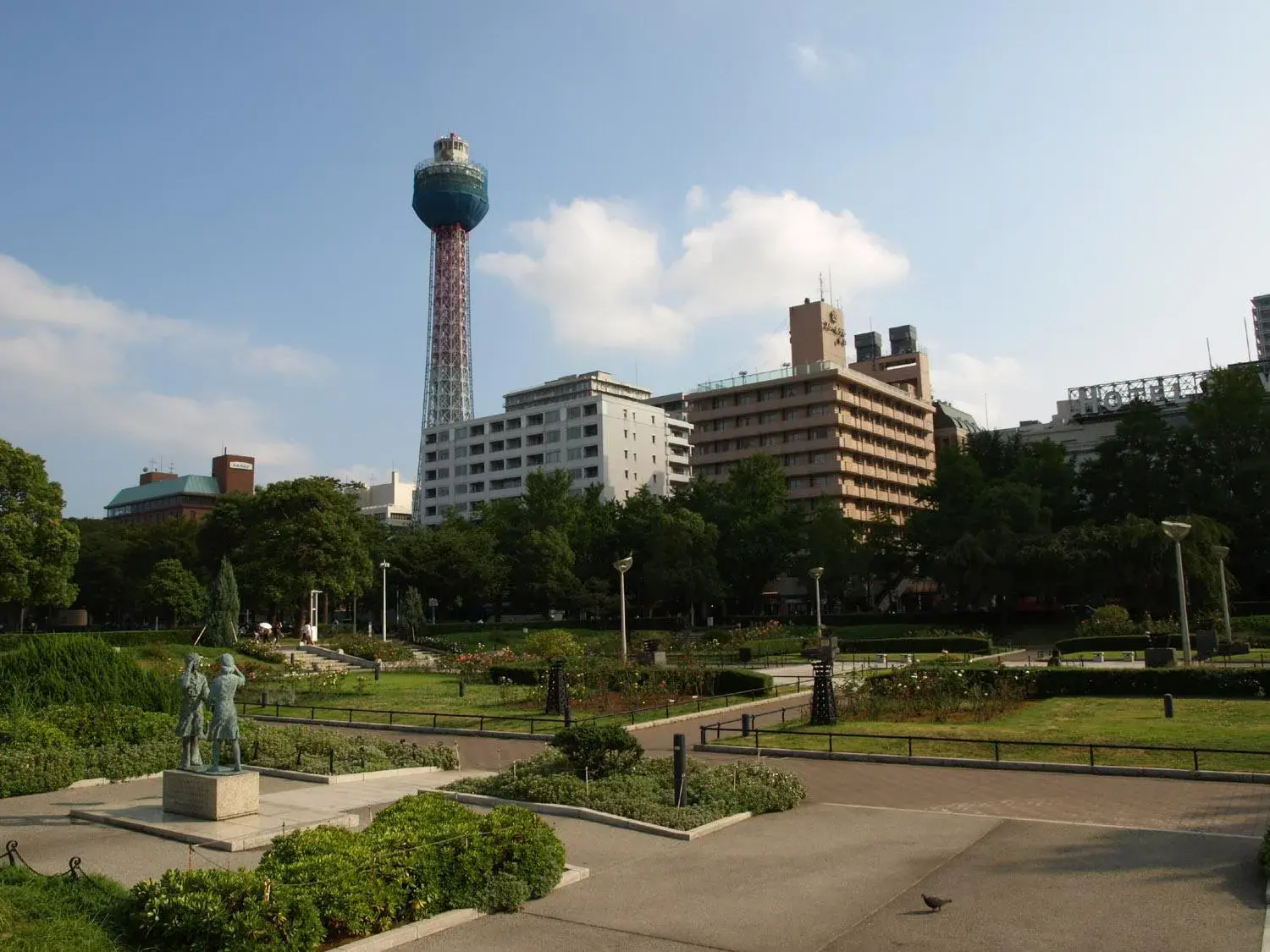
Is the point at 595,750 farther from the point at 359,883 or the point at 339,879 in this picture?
the point at 339,879

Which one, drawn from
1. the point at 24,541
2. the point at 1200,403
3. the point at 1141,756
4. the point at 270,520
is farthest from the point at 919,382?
the point at 1141,756

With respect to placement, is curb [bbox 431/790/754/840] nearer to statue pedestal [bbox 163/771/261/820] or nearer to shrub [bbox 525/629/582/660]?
statue pedestal [bbox 163/771/261/820]

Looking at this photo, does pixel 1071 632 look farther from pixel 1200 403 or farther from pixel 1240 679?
pixel 1240 679

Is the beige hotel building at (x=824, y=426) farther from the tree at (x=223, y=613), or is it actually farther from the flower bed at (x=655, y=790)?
the flower bed at (x=655, y=790)

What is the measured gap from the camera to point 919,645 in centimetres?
5159

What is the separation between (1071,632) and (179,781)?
5349cm

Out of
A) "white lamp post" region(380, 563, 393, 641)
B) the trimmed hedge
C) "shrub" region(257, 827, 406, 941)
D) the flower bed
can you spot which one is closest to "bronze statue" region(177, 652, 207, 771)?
the flower bed

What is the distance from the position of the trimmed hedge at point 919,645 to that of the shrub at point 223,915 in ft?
142

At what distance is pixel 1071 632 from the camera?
2267 inches

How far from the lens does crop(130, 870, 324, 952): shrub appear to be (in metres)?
8.50

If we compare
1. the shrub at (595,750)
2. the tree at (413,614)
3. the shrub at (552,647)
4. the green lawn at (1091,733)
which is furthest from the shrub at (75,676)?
the tree at (413,614)

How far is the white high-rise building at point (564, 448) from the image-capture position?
11675 centimetres

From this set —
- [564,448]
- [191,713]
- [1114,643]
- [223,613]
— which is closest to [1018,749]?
[191,713]

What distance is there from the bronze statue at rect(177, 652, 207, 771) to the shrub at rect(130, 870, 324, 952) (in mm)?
6405
